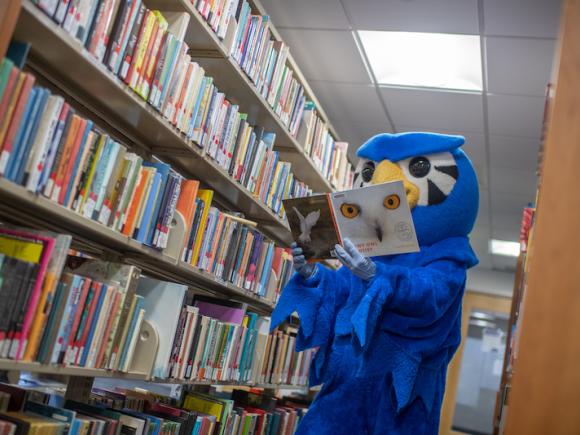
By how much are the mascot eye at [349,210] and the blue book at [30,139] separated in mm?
965

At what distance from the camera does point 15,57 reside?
60.4 inches

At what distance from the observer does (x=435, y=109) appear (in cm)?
423

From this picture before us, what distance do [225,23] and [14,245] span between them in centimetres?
126

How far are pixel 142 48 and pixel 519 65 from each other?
2364 millimetres

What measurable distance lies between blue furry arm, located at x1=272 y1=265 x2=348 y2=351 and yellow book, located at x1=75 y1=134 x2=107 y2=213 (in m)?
0.78

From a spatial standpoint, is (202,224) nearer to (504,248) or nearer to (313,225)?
(313,225)

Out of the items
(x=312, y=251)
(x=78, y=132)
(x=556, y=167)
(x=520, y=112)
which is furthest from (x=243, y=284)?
(x=520, y=112)

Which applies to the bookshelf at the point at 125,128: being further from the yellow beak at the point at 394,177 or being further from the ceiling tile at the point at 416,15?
the yellow beak at the point at 394,177

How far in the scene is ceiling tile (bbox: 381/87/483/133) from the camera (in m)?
4.02

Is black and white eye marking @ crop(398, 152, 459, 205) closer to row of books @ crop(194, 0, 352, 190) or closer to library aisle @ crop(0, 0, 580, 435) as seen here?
library aisle @ crop(0, 0, 580, 435)

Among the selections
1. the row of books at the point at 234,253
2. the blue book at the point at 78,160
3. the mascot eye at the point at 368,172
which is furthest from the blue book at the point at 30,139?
the mascot eye at the point at 368,172

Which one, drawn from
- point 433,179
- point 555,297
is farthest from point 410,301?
point 555,297

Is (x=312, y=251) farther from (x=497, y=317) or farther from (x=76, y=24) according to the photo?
(x=497, y=317)

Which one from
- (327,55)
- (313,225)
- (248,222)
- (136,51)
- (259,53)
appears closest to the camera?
(136,51)
